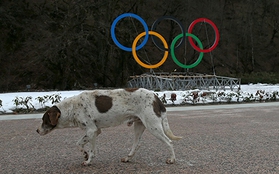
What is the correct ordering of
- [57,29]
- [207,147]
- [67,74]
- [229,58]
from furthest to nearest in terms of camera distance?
[229,58], [57,29], [67,74], [207,147]

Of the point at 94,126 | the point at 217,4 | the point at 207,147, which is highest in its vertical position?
the point at 217,4

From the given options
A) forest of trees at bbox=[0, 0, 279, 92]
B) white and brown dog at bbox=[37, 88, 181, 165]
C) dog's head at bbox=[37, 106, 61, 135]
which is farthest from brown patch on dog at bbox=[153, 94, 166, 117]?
forest of trees at bbox=[0, 0, 279, 92]

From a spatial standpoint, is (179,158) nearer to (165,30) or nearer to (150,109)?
(150,109)

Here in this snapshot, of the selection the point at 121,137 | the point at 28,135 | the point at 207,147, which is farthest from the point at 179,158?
the point at 28,135

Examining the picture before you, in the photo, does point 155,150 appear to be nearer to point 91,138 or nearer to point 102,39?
point 91,138

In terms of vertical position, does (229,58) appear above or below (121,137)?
above

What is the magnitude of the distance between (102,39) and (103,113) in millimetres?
19416

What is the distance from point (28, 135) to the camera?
718 centimetres

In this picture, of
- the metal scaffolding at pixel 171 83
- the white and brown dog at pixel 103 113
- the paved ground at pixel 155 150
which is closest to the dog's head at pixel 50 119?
the white and brown dog at pixel 103 113

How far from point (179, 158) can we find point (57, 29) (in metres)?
20.7

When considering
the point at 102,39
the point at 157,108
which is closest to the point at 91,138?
the point at 157,108

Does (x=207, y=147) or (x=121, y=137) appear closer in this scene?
(x=207, y=147)

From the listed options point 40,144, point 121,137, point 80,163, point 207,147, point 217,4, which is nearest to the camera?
point 80,163

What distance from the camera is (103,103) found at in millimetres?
4379
